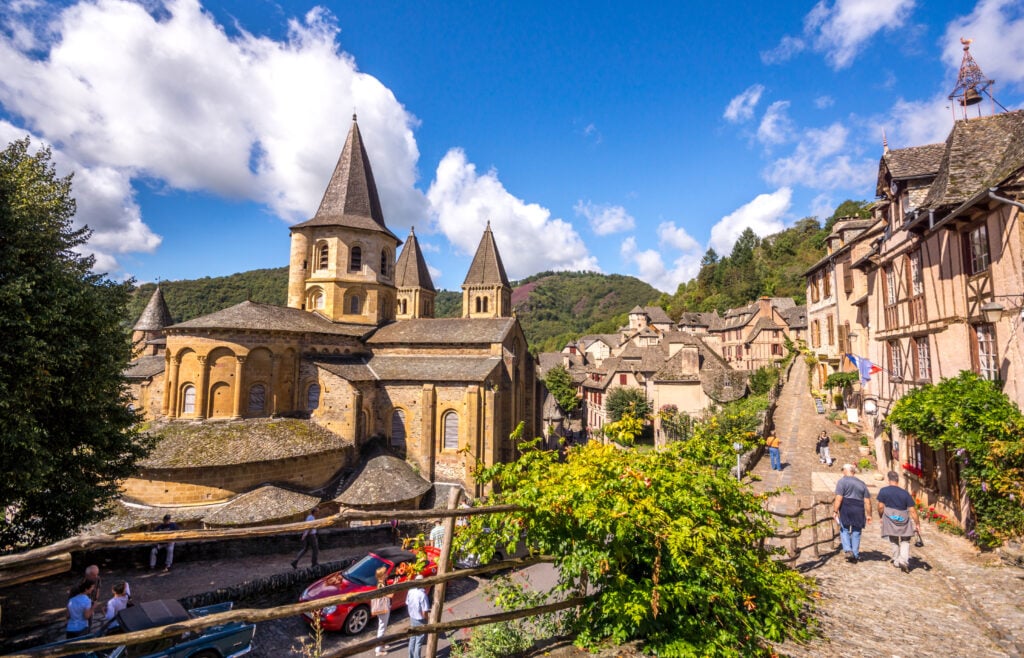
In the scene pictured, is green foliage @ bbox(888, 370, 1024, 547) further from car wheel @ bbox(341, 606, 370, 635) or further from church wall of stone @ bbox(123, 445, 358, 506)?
church wall of stone @ bbox(123, 445, 358, 506)

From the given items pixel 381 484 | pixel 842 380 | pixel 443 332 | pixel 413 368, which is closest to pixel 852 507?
pixel 842 380

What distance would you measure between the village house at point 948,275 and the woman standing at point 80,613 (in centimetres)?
1749

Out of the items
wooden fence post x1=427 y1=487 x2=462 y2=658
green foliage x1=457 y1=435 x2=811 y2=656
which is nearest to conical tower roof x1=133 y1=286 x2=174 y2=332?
wooden fence post x1=427 y1=487 x2=462 y2=658

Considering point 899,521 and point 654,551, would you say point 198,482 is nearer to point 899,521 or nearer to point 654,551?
point 654,551

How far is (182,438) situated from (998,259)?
90.2 feet

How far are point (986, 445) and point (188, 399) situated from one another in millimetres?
28710

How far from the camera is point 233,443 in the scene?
2034 centimetres

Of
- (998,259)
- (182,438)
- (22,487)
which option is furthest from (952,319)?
(182,438)

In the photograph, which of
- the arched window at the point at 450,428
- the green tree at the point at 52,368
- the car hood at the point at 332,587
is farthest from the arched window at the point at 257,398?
the car hood at the point at 332,587

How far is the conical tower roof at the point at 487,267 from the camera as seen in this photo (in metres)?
43.0

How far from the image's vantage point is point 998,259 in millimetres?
10039

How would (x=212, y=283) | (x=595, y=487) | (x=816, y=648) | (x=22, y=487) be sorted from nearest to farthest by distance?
(x=595, y=487) < (x=816, y=648) < (x=22, y=487) < (x=212, y=283)

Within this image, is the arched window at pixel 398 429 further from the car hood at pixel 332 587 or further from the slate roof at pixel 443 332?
the car hood at pixel 332 587

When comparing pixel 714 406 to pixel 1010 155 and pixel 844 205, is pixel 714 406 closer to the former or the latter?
pixel 1010 155
